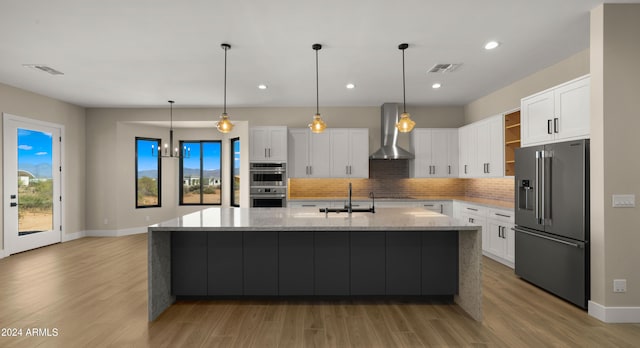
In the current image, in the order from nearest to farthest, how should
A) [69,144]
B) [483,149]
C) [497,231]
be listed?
[497,231]
[483,149]
[69,144]

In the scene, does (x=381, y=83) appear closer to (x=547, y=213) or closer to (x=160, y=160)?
(x=547, y=213)

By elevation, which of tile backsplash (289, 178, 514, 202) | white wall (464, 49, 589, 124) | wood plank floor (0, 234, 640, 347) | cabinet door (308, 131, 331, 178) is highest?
white wall (464, 49, 589, 124)

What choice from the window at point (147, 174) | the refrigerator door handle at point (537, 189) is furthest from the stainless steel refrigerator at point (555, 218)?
the window at point (147, 174)

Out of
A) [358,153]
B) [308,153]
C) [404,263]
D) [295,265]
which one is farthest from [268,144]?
[404,263]

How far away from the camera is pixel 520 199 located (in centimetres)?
429

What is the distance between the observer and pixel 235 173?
8586mm

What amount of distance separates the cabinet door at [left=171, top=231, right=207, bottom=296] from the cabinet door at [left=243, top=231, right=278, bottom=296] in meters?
0.47

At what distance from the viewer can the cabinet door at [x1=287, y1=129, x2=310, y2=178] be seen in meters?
6.89

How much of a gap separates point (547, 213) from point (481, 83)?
8.82 feet

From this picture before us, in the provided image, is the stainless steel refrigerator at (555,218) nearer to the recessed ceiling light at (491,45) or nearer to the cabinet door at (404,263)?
the recessed ceiling light at (491,45)

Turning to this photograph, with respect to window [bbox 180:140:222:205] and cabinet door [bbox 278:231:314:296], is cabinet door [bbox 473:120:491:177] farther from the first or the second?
window [bbox 180:140:222:205]

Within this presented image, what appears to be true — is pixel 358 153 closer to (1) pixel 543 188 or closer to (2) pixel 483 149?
(2) pixel 483 149

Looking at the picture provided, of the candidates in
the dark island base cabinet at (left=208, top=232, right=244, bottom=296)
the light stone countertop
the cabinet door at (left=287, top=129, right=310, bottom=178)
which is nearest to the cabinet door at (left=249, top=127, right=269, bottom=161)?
the cabinet door at (left=287, top=129, right=310, bottom=178)

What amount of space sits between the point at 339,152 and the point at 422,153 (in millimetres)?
1779
